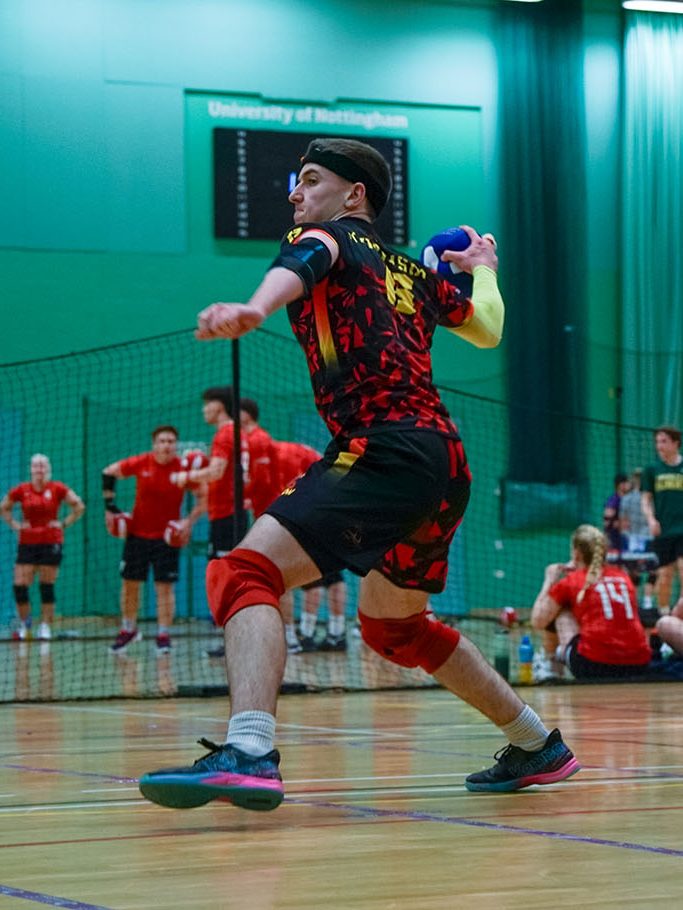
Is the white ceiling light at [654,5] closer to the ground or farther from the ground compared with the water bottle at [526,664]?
farther from the ground

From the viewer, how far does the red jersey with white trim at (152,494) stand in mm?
12289

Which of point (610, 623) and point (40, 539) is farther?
point (40, 539)

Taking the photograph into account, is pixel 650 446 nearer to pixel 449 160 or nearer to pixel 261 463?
pixel 449 160

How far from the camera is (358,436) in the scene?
11.5 feet

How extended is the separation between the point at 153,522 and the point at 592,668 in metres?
4.55

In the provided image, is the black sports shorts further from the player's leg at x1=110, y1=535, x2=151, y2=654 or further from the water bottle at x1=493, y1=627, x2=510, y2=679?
the player's leg at x1=110, y1=535, x2=151, y2=654

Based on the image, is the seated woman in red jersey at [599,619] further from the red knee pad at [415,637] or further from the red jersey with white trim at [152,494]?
the red knee pad at [415,637]

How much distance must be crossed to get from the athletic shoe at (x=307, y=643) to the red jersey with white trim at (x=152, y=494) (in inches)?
56.6

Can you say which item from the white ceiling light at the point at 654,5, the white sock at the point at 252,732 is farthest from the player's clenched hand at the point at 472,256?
the white ceiling light at the point at 654,5

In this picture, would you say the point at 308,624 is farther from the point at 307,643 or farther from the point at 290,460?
the point at 290,460

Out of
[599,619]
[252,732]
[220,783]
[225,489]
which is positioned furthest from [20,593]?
[220,783]

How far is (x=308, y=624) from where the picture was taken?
12.3 meters

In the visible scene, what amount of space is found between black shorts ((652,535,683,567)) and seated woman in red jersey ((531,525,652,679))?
336 centimetres

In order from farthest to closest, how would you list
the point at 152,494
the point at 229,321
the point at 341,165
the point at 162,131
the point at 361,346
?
the point at 162,131, the point at 152,494, the point at 341,165, the point at 361,346, the point at 229,321
